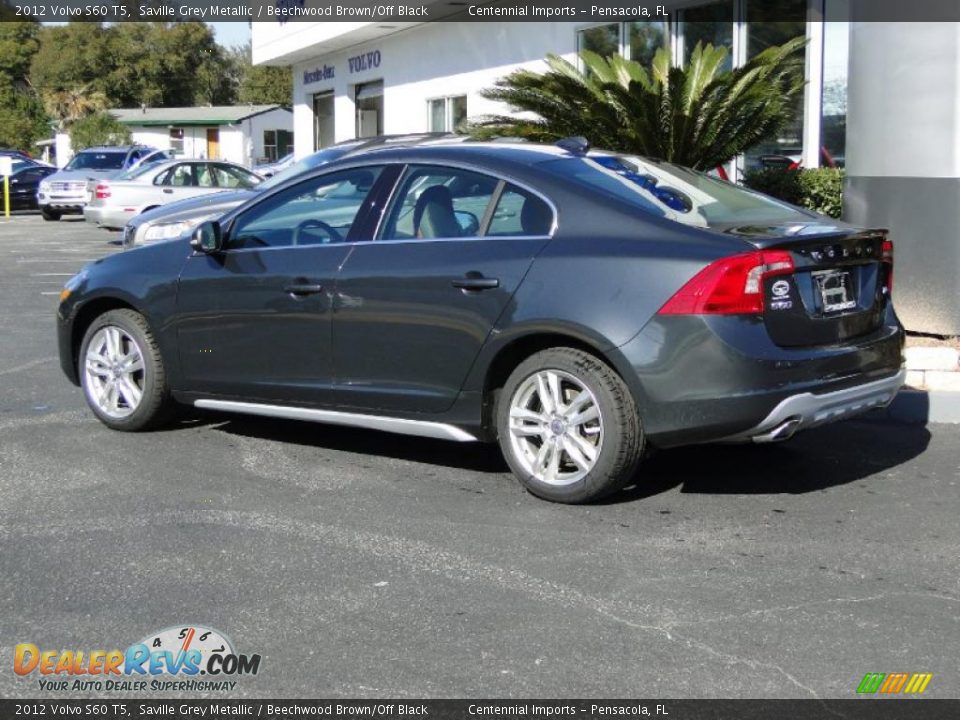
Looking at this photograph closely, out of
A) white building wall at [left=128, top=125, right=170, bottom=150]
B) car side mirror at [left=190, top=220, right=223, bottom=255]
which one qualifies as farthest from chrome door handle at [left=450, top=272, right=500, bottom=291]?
white building wall at [left=128, top=125, right=170, bottom=150]

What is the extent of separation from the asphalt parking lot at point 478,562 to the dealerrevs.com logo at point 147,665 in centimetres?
6

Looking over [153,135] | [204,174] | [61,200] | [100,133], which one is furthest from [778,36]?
[153,135]

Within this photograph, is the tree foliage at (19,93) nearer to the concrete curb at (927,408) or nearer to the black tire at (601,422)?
the concrete curb at (927,408)

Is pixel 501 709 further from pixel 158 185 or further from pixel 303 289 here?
pixel 158 185

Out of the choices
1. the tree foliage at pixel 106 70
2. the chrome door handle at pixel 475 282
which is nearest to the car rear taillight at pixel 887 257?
the chrome door handle at pixel 475 282

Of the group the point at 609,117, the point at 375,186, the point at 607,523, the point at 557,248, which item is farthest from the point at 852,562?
the point at 609,117

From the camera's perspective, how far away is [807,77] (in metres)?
14.7

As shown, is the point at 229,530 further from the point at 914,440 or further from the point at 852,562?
the point at 914,440

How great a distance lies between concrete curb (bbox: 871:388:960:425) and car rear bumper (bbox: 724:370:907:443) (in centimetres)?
200

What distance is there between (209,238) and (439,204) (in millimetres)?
1345

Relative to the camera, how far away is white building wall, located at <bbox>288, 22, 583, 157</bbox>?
819 inches

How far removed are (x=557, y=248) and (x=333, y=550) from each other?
165cm

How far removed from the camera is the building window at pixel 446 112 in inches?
945

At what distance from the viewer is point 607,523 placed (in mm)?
5449
